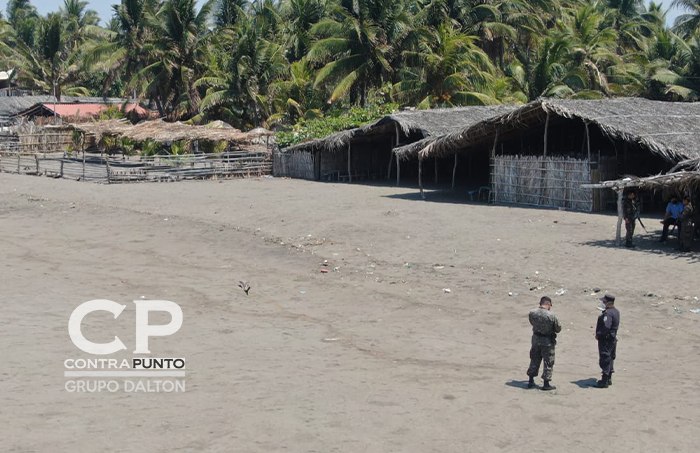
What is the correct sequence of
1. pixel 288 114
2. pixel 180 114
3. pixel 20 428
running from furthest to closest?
pixel 180 114 → pixel 288 114 → pixel 20 428

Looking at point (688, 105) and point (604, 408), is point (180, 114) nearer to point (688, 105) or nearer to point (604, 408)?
point (688, 105)

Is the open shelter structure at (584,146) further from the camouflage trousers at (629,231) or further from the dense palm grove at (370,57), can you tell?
the dense palm grove at (370,57)

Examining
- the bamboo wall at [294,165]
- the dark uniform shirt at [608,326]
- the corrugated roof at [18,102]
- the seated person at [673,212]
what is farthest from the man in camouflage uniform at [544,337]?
the corrugated roof at [18,102]

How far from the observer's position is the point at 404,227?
19.7 meters

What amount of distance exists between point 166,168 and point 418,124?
429 inches

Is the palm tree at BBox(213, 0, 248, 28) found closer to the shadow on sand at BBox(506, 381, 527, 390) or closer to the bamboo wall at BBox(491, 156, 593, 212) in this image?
the bamboo wall at BBox(491, 156, 593, 212)

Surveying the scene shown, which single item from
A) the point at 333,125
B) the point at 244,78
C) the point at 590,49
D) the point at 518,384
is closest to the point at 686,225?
the point at 518,384

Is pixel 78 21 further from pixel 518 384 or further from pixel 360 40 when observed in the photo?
pixel 518 384

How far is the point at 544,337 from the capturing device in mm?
8609

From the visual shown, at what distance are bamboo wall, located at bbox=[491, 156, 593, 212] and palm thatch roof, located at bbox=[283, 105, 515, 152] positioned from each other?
3.29 metres

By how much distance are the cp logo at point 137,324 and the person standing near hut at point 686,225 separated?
378 inches

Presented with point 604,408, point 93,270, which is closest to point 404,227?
point 93,270

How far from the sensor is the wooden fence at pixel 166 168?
108 feet

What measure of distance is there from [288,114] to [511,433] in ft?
118
